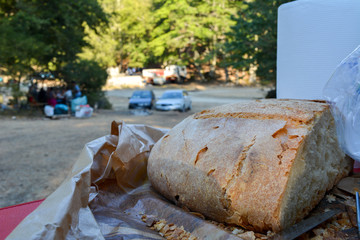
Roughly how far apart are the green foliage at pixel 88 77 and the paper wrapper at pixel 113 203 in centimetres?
1329

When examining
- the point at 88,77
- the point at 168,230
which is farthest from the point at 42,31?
the point at 168,230

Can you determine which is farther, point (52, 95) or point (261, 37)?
point (52, 95)

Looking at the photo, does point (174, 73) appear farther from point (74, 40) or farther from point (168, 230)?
point (168, 230)

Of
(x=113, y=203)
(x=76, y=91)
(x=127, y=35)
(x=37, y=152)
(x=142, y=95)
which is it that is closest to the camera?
(x=113, y=203)

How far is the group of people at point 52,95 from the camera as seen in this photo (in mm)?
13562

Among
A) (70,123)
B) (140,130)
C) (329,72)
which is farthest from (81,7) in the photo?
(329,72)

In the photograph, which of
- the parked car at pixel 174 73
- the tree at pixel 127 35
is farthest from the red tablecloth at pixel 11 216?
the parked car at pixel 174 73

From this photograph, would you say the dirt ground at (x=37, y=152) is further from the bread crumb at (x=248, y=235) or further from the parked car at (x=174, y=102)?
the parked car at (x=174, y=102)

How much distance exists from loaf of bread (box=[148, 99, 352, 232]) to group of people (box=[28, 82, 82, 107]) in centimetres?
1268

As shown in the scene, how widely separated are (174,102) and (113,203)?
44.6 feet

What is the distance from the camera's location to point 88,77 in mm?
15789

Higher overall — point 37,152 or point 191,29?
point 191,29

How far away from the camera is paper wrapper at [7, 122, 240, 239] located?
1.36 metres

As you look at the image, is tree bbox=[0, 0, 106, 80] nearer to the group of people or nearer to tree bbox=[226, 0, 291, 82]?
the group of people
